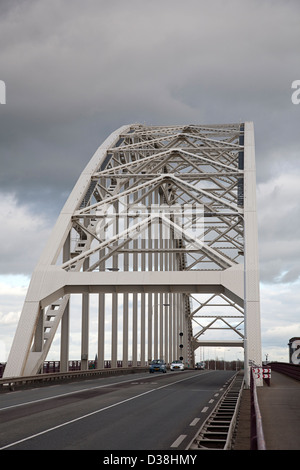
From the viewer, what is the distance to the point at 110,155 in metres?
51.5

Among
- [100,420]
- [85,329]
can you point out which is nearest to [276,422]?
[100,420]

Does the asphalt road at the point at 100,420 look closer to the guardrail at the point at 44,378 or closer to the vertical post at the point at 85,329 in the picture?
the guardrail at the point at 44,378

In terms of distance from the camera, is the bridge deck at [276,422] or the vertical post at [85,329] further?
the vertical post at [85,329]

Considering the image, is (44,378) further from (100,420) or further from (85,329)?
(100,420)

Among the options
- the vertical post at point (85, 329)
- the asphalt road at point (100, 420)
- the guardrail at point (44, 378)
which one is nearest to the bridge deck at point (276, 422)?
the asphalt road at point (100, 420)

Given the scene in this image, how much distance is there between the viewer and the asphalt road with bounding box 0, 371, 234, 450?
12109mm

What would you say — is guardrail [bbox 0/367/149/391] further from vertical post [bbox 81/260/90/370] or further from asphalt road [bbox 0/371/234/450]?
asphalt road [bbox 0/371/234/450]

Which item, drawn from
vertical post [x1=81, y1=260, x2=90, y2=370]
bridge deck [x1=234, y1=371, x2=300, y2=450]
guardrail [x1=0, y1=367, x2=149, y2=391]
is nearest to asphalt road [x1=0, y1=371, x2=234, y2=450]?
bridge deck [x1=234, y1=371, x2=300, y2=450]

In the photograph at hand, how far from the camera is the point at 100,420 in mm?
15750

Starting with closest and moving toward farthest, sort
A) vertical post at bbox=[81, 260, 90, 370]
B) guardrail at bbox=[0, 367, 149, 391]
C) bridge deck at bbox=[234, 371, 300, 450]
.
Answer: bridge deck at bbox=[234, 371, 300, 450] < guardrail at bbox=[0, 367, 149, 391] < vertical post at bbox=[81, 260, 90, 370]

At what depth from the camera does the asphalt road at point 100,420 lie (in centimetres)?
1211
